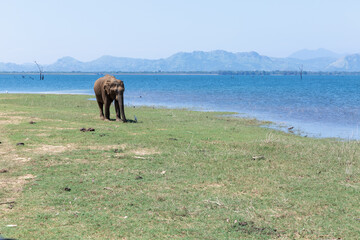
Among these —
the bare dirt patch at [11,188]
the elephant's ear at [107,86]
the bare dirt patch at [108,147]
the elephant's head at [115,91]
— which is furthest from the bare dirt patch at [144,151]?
the elephant's ear at [107,86]

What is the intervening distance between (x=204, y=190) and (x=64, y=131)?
1132 cm

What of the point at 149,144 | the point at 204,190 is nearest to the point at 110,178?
the point at 204,190

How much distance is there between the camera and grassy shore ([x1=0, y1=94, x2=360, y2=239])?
8.36m

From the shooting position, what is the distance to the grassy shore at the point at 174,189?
27.4ft

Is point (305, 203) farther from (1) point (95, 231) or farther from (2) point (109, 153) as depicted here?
(2) point (109, 153)

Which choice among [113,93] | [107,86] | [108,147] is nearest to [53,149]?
[108,147]

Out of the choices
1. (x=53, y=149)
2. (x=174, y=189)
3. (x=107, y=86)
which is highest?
(x=107, y=86)

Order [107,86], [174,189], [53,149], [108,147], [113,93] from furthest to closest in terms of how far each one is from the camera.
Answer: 1. [107,86]
2. [113,93]
3. [108,147]
4. [53,149]
5. [174,189]

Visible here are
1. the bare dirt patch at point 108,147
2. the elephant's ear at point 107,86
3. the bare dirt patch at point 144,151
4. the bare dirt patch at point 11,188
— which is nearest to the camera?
the bare dirt patch at point 11,188

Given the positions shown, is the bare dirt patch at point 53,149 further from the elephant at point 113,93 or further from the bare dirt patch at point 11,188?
the elephant at point 113,93

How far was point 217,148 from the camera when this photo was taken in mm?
16516

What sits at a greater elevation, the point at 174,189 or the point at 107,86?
the point at 107,86

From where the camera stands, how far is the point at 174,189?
1095 cm

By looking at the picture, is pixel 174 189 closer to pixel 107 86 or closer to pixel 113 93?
pixel 113 93
